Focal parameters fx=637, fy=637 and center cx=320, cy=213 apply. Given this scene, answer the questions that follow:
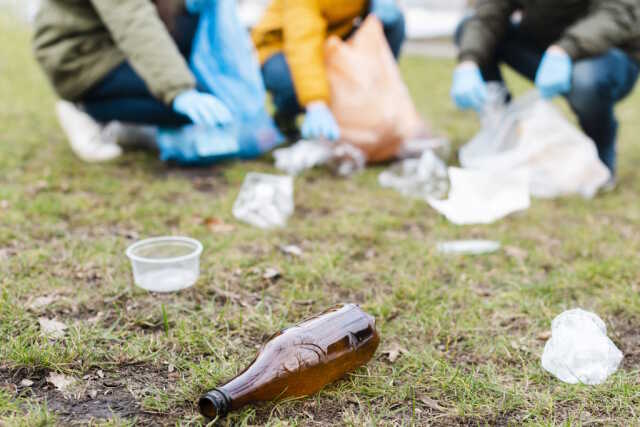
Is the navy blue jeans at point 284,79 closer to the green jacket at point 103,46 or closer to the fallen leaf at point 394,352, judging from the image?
the green jacket at point 103,46

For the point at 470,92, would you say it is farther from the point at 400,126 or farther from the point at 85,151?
the point at 85,151

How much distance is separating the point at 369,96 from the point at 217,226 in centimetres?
103

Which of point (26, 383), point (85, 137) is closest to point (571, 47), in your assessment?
point (85, 137)

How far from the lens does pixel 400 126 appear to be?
2771 mm

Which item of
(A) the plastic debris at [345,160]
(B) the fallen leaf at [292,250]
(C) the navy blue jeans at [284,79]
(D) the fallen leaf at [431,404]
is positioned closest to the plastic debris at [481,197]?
(B) the fallen leaf at [292,250]

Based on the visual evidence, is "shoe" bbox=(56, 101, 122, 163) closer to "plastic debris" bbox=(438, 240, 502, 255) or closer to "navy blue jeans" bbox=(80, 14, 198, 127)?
"navy blue jeans" bbox=(80, 14, 198, 127)

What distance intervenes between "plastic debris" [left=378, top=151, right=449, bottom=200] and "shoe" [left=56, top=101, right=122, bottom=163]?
1143mm

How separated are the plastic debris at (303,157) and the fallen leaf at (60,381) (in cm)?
156

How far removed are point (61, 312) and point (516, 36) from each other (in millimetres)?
2324

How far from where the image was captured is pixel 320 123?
8.43ft

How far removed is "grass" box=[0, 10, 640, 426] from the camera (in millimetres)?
1188

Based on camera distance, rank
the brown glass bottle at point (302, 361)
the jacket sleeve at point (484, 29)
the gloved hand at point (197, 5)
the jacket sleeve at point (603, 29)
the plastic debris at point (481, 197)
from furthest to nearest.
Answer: the jacket sleeve at point (484, 29), the gloved hand at point (197, 5), the jacket sleeve at point (603, 29), the plastic debris at point (481, 197), the brown glass bottle at point (302, 361)

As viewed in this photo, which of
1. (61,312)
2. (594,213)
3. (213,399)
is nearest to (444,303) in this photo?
(213,399)

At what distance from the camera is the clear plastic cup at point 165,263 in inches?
61.1
